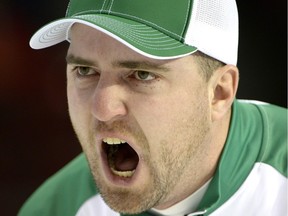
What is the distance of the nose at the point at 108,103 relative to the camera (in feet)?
3.85

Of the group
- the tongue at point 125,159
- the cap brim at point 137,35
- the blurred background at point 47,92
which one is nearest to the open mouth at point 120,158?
the tongue at point 125,159

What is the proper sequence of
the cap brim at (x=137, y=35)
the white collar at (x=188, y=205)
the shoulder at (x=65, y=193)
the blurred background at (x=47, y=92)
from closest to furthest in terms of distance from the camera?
the cap brim at (x=137, y=35) < the white collar at (x=188, y=205) < the shoulder at (x=65, y=193) < the blurred background at (x=47, y=92)

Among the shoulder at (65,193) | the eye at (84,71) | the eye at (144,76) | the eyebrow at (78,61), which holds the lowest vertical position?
the shoulder at (65,193)

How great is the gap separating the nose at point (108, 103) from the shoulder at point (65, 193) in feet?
1.21

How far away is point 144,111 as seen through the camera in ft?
3.95

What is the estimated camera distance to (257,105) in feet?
5.10

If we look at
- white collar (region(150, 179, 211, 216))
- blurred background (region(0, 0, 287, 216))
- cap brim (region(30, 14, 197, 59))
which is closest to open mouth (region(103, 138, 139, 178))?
white collar (region(150, 179, 211, 216))

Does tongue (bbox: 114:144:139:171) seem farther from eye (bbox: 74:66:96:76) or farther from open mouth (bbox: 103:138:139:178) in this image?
eye (bbox: 74:66:96:76)

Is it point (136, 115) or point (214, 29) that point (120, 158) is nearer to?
point (136, 115)

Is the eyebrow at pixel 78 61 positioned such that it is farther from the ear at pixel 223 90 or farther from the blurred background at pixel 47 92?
the blurred background at pixel 47 92

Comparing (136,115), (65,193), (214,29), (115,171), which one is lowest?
(65,193)

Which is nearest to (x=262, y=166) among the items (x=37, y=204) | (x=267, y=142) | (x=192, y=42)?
(x=267, y=142)

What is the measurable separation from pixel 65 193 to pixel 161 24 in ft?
1.82

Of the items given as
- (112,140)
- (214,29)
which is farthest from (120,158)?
(214,29)
